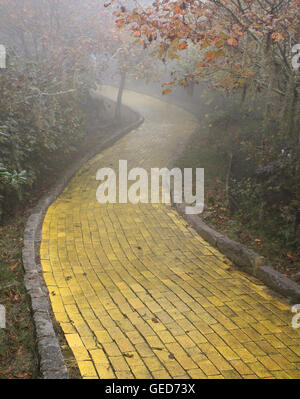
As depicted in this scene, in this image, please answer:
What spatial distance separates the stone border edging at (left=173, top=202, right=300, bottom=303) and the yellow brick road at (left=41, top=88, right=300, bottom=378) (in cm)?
13

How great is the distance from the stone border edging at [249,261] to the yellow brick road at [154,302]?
0.13 m

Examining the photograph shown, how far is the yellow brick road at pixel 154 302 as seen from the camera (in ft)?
12.3

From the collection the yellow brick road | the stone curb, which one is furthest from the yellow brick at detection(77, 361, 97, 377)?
the stone curb

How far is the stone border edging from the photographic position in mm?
4992

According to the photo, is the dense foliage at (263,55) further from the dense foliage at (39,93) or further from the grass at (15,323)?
the grass at (15,323)

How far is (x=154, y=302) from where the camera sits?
4.76 meters

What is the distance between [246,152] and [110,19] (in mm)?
11947

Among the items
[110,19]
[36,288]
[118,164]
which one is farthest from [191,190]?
[110,19]

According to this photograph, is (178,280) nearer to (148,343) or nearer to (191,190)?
(148,343)

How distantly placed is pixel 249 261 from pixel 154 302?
165 centimetres

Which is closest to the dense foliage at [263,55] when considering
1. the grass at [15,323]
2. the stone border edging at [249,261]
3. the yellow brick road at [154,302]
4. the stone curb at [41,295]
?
the stone border edging at [249,261]

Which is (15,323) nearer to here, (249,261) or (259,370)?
(259,370)

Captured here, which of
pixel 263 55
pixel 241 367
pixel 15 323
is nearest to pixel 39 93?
pixel 263 55

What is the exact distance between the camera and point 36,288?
4898mm
